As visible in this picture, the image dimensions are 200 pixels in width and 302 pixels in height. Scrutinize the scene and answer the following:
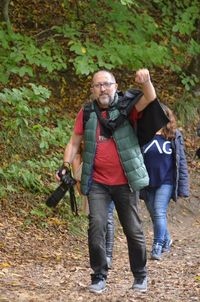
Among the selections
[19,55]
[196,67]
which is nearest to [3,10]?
[19,55]

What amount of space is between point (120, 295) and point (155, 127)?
161 centimetres

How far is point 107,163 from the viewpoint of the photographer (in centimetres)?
586

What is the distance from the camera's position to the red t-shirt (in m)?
5.84

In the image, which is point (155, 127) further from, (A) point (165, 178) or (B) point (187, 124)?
(B) point (187, 124)

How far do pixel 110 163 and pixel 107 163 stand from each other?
0.03m

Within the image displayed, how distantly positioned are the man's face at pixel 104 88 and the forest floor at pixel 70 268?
5.85 ft

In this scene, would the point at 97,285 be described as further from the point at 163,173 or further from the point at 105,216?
the point at 163,173

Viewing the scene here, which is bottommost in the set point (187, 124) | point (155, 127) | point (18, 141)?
point (187, 124)

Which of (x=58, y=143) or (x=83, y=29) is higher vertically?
(x=83, y=29)

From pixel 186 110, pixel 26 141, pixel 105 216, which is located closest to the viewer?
pixel 105 216

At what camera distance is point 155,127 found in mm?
5645

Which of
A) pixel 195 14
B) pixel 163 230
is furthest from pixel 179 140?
pixel 195 14

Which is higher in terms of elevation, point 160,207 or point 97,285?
point 97,285

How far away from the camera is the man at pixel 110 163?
19.0ft
